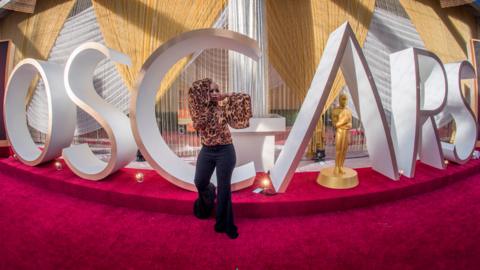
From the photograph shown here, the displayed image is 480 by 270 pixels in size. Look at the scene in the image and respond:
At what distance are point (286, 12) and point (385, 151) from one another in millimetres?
3476

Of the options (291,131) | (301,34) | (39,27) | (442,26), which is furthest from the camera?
(442,26)

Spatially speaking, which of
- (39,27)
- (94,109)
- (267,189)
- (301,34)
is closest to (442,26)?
(301,34)

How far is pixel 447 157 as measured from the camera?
410 cm

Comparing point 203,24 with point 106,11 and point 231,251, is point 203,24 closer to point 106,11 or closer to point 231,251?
point 106,11

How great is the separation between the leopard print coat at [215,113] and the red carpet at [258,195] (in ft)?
2.87

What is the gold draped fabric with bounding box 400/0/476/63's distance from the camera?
6133 millimetres

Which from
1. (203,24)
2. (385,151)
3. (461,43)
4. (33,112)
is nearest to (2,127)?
(33,112)

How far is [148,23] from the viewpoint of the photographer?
496 centimetres

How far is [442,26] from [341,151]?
6269 millimetres

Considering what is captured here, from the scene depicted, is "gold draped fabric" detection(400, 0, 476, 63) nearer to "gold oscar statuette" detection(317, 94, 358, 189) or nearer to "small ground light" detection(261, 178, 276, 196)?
"gold oscar statuette" detection(317, 94, 358, 189)

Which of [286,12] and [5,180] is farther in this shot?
[286,12]

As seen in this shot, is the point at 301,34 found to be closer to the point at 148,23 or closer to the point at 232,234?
the point at 148,23

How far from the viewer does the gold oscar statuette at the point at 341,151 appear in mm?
2990

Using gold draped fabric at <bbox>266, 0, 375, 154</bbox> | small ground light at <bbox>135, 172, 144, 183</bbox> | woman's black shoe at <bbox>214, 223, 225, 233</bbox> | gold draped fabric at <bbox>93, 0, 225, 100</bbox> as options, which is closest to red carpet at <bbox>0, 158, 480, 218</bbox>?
small ground light at <bbox>135, 172, 144, 183</bbox>
